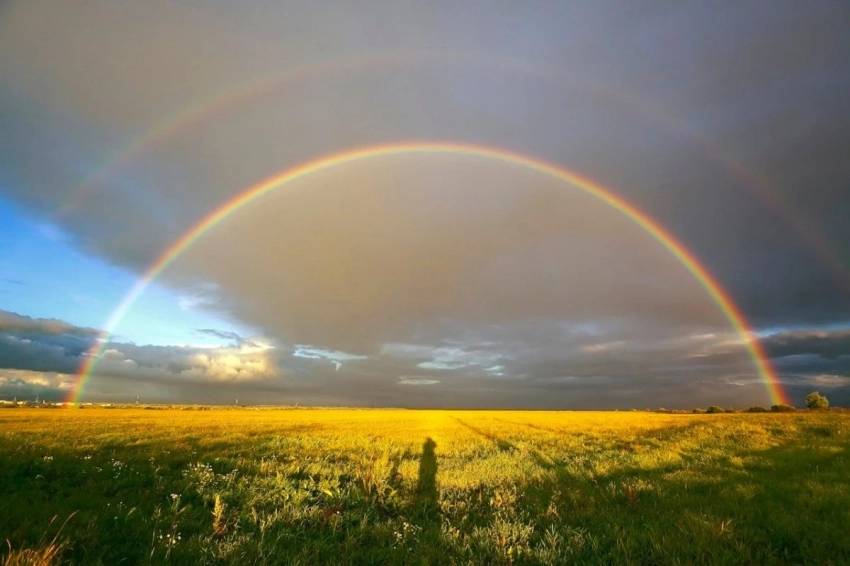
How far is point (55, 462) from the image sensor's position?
42.7 ft

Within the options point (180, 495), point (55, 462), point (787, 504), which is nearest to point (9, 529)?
point (180, 495)

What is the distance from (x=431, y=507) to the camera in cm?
932

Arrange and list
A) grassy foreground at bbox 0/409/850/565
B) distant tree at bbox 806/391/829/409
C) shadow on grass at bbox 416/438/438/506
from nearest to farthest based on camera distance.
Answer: grassy foreground at bbox 0/409/850/565 → shadow on grass at bbox 416/438/438/506 → distant tree at bbox 806/391/829/409

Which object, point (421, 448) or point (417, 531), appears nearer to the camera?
point (417, 531)

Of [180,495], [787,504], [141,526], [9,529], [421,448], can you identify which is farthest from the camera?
[421,448]

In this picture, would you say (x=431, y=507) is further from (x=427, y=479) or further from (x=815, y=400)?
(x=815, y=400)

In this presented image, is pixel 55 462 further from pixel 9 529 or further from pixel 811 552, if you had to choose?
pixel 811 552

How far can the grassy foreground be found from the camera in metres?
6.47

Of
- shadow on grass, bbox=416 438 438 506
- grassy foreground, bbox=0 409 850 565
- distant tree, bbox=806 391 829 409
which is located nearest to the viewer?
grassy foreground, bbox=0 409 850 565

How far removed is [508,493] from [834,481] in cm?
799

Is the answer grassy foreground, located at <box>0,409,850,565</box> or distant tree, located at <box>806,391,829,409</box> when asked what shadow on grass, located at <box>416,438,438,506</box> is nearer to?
grassy foreground, located at <box>0,409,850,565</box>

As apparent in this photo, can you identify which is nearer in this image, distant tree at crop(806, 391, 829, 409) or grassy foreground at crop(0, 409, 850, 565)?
grassy foreground at crop(0, 409, 850, 565)

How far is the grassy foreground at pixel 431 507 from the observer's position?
6.47 metres

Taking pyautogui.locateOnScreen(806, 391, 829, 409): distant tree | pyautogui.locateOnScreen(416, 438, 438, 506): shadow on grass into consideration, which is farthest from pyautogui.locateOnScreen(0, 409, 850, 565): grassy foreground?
pyautogui.locateOnScreen(806, 391, 829, 409): distant tree
